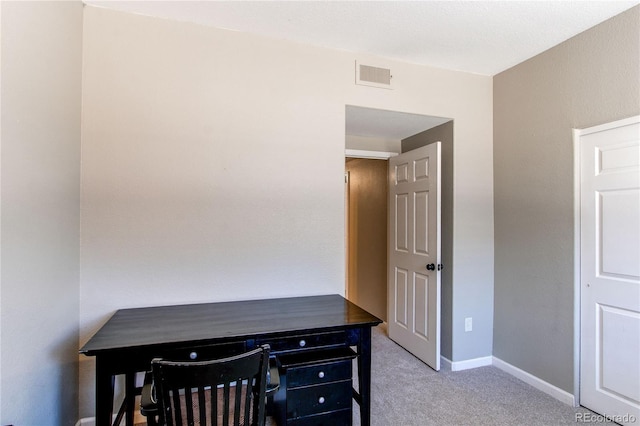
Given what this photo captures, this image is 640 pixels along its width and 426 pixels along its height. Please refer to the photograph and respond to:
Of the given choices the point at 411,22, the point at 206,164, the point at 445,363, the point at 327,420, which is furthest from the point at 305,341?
the point at 411,22

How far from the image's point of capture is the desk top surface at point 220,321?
5.09ft

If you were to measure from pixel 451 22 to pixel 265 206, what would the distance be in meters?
1.76

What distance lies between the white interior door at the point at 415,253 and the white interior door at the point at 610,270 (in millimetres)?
994

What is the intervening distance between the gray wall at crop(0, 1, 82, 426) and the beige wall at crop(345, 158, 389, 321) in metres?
2.99

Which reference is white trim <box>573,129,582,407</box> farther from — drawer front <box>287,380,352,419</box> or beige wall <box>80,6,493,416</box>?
drawer front <box>287,380,352,419</box>

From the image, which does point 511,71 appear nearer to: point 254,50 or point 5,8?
point 254,50

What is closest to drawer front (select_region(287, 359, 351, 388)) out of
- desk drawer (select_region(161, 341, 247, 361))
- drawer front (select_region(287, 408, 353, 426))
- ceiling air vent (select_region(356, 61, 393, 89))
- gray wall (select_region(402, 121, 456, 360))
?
drawer front (select_region(287, 408, 353, 426))

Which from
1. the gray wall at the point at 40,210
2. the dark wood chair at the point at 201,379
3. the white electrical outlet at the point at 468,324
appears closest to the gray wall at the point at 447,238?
the white electrical outlet at the point at 468,324

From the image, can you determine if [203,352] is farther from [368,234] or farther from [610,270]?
[368,234]

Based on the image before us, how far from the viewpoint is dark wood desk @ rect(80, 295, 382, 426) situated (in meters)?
1.47

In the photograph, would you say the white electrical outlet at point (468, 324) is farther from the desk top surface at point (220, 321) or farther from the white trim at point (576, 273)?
the desk top surface at point (220, 321)

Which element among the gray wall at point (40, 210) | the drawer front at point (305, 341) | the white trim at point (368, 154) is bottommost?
the drawer front at point (305, 341)

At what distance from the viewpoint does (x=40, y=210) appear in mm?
1512

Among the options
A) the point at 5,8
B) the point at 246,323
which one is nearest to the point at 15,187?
the point at 5,8
